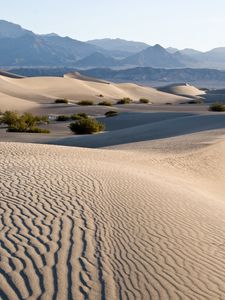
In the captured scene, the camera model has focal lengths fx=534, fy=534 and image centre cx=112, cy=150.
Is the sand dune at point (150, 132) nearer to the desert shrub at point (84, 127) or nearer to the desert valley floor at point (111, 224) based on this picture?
the desert shrub at point (84, 127)

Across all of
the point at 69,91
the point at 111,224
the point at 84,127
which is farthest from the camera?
the point at 69,91

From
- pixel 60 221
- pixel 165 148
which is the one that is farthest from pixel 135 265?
pixel 165 148

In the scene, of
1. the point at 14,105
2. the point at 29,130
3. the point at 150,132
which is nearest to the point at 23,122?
the point at 29,130

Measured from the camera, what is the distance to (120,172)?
1413 cm

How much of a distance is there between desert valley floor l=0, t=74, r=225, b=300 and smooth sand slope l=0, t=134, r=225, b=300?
13mm

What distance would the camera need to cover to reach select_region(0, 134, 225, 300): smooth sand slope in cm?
581

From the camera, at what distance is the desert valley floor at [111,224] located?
231 inches

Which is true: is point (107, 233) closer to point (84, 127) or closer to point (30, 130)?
point (84, 127)

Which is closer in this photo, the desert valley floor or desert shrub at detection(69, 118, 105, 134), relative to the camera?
the desert valley floor

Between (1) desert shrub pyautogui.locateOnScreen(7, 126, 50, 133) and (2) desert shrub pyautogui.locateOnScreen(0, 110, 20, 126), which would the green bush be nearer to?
(1) desert shrub pyautogui.locateOnScreen(7, 126, 50, 133)

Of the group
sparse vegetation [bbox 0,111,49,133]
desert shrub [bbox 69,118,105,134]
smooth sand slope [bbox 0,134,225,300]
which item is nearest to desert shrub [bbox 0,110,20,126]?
sparse vegetation [bbox 0,111,49,133]

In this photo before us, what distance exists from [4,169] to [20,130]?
1775 centimetres

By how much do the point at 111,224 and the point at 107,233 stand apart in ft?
1.81

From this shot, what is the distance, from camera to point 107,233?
7.83m
